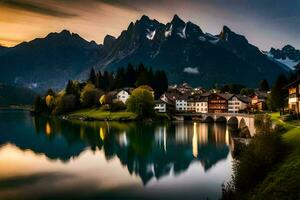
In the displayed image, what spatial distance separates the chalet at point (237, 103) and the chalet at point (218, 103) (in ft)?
6.85

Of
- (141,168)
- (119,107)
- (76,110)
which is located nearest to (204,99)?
(119,107)

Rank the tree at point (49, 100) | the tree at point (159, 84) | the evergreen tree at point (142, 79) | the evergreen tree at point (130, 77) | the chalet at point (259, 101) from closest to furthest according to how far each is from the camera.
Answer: the chalet at point (259, 101) → the evergreen tree at point (142, 79) → the tree at point (159, 84) → the evergreen tree at point (130, 77) → the tree at point (49, 100)

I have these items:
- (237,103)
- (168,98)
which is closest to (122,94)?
(168,98)

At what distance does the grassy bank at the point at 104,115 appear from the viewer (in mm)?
134375

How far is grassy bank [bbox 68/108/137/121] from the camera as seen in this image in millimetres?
134375

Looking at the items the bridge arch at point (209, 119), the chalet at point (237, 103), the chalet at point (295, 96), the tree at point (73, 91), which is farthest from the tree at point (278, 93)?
the tree at point (73, 91)

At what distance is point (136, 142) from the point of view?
78375 mm

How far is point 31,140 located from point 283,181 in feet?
229

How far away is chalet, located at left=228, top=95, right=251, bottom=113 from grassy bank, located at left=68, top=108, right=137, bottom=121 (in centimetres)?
4616

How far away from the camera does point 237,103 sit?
158 m

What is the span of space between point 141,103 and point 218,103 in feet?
144

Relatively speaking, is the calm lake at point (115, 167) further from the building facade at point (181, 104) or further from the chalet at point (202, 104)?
the building facade at point (181, 104)

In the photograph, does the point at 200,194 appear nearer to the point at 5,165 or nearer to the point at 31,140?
the point at 5,165

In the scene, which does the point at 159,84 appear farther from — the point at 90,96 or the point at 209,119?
the point at 209,119
